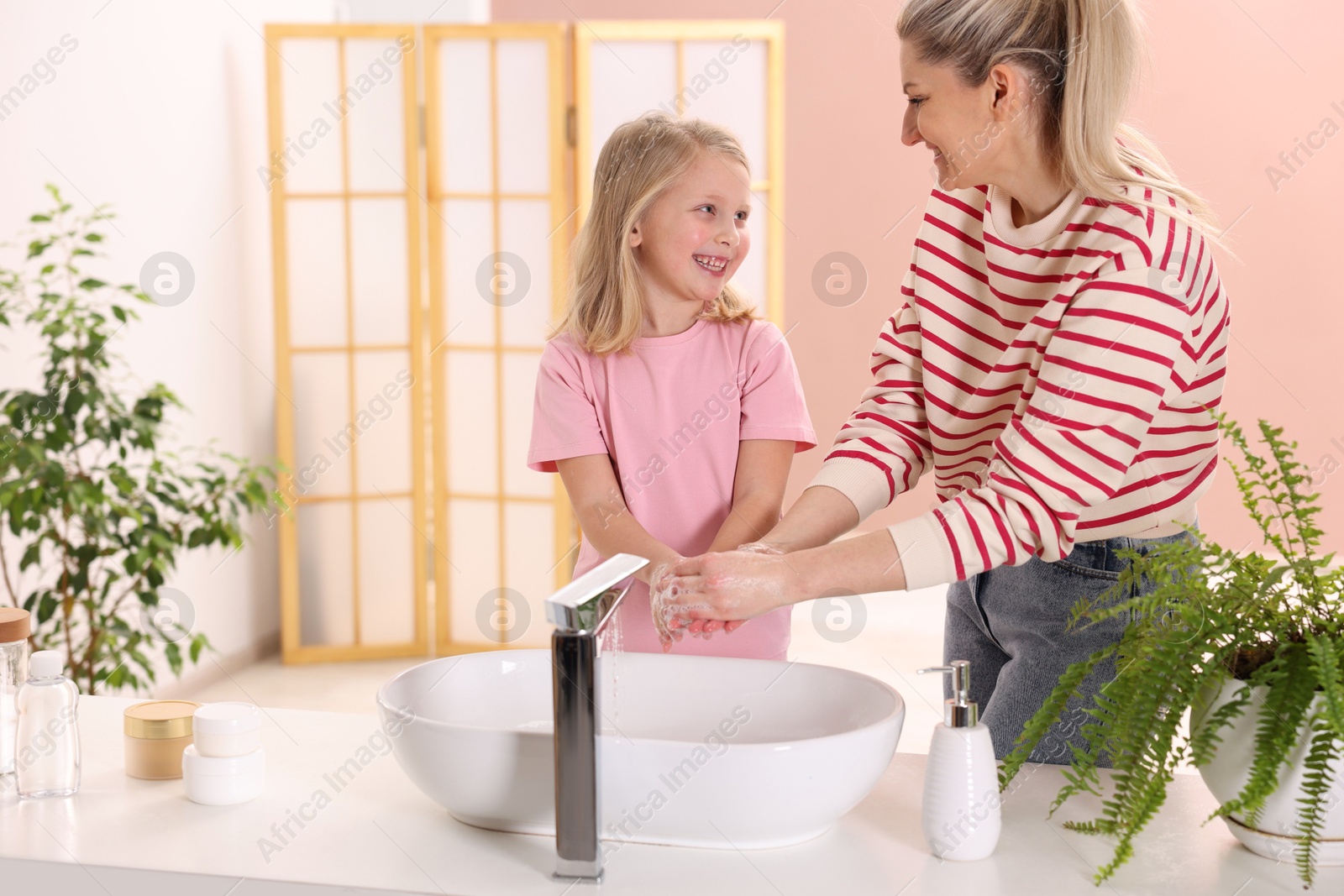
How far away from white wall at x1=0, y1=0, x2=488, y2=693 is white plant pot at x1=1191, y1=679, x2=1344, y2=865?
98.7 inches

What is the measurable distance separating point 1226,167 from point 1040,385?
4.21 meters

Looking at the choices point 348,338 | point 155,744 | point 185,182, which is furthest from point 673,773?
point 348,338

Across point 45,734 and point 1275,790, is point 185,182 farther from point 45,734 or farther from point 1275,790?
point 1275,790

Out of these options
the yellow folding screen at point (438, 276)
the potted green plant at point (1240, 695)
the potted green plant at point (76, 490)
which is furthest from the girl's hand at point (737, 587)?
the yellow folding screen at point (438, 276)

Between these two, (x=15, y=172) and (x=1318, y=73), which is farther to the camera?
(x=1318, y=73)

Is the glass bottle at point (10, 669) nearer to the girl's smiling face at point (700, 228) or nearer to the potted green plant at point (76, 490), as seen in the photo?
the girl's smiling face at point (700, 228)

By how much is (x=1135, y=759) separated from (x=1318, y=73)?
465 cm

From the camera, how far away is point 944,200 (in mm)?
1352

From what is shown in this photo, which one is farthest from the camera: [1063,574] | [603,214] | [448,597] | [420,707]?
[448,597]

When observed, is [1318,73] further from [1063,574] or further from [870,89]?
[1063,574]

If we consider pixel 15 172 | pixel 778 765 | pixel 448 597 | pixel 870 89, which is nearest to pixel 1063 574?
pixel 778 765

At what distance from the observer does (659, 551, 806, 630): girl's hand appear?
108cm

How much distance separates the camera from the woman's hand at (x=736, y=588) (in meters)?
1.08

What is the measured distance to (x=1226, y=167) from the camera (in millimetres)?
4789
